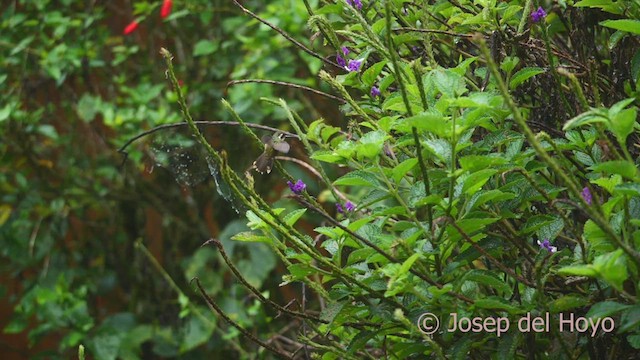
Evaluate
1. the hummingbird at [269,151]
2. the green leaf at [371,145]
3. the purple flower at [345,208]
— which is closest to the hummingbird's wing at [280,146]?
the hummingbird at [269,151]

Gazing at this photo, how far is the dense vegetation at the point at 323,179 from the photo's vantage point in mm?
1062

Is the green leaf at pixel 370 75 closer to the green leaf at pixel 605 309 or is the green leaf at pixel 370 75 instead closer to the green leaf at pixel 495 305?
the green leaf at pixel 495 305

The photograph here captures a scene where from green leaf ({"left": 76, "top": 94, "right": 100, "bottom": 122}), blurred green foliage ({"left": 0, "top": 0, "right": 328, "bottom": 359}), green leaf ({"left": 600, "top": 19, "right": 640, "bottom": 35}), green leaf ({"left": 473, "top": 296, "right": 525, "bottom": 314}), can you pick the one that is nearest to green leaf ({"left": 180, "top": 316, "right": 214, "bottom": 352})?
blurred green foliage ({"left": 0, "top": 0, "right": 328, "bottom": 359})

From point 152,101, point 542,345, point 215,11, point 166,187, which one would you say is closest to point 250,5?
point 215,11

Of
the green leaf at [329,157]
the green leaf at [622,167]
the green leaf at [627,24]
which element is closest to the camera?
the green leaf at [622,167]

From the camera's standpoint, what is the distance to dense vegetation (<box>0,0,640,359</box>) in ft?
3.48

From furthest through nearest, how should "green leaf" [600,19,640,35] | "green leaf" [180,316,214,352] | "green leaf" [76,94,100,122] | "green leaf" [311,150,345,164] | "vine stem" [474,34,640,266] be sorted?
1. "green leaf" [76,94,100,122]
2. "green leaf" [180,316,214,352]
3. "green leaf" [311,150,345,164]
4. "green leaf" [600,19,640,35]
5. "vine stem" [474,34,640,266]

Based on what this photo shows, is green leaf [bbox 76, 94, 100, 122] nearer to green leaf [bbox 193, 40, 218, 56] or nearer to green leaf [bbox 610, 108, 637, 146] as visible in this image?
green leaf [bbox 193, 40, 218, 56]

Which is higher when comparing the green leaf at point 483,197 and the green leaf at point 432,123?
the green leaf at point 432,123

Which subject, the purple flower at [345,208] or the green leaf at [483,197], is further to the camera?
the purple flower at [345,208]

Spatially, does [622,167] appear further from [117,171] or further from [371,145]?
[117,171]

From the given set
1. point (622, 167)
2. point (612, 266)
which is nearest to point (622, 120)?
point (622, 167)

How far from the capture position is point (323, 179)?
1295 millimetres

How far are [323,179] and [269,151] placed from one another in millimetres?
94
